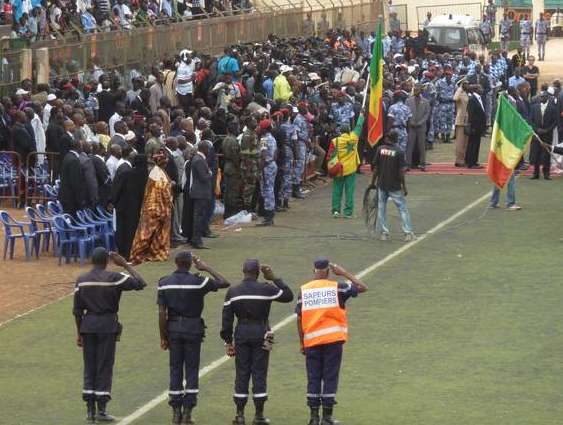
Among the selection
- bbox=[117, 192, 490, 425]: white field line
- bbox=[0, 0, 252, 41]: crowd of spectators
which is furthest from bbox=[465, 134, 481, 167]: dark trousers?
bbox=[0, 0, 252, 41]: crowd of spectators

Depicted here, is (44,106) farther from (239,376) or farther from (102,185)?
(239,376)

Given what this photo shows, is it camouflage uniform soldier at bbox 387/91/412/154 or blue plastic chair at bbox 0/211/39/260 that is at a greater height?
camouflage uniform soldier at bbox 387/91/412/154

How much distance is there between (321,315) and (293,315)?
5029mm

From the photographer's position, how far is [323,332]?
14.9 meters

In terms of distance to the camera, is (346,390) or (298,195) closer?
(346,390)

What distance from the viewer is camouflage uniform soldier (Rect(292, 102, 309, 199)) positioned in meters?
29.0

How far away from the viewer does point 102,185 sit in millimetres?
24422

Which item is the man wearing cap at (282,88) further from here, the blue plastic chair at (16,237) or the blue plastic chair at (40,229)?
the blue plastic chair at (16,237)

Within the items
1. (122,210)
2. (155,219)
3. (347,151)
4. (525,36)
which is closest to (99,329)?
(155,219)

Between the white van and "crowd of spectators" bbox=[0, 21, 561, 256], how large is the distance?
912 centimetres

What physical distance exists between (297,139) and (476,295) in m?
8.39

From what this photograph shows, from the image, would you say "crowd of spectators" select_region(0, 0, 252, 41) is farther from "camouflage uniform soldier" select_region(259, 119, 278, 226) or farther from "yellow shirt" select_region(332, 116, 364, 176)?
"yellow shirt" select_region(332, 116, 364, 176)

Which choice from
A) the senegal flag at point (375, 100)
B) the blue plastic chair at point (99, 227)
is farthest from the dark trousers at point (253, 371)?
the senegal flag at point (375, 100)

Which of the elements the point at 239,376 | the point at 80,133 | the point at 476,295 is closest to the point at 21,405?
the point at 239,376
